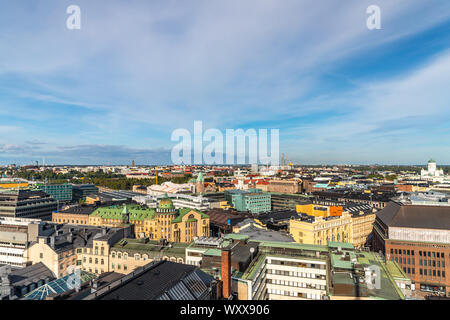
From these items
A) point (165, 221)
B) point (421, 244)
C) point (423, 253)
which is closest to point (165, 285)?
point (165, 221)

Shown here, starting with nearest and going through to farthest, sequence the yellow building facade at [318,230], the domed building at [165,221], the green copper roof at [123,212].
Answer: the yellow building facade at [318,230] < the domed building at [165,221] < the green copper roof at [123,212]

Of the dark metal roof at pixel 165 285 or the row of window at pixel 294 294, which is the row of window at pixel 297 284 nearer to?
the row of window at pixel 294 294

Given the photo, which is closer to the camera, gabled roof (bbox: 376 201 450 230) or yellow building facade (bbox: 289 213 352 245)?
gabled roof (bbox: 376 201 450 230)

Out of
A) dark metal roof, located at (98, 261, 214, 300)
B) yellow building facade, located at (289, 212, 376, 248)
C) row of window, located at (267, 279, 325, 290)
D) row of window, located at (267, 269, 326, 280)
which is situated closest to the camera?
dark metal roof, located at (98, 261, 214, 300)

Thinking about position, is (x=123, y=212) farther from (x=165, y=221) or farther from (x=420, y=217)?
(x=420, y=217)

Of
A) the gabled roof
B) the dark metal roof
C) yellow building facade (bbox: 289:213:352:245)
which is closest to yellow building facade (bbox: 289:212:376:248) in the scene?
yellow building facade (bbox: 289:213:352:245)

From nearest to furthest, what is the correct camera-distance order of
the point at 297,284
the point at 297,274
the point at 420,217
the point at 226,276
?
the point at 226,276 → the point at 297,284 → the point at 297,274 → the point at 420,217

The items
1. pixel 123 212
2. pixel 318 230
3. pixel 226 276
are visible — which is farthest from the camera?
pixel 123 212

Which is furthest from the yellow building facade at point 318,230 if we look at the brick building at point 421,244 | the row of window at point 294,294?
the row of window at point 294,294

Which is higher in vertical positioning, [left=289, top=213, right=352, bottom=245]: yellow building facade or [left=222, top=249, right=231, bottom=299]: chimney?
[left=222, top=249, right=231, bottom=299]: chimney

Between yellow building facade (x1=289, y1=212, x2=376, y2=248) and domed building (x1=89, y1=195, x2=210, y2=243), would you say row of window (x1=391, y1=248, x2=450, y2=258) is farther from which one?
domed building (x1=89, y1=195, x2=210, y2=243)

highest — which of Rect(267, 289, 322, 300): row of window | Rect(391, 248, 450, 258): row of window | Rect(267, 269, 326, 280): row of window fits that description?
Rect(267, 269, 326, 280): row of window
